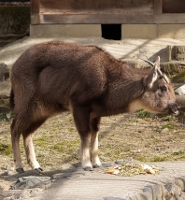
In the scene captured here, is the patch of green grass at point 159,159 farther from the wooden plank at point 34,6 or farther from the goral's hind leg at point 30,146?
the wooden plank at point 34,6

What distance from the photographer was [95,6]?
1504 cm

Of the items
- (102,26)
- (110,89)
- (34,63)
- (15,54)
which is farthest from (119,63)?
(102,26)

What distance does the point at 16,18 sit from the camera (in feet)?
53.9

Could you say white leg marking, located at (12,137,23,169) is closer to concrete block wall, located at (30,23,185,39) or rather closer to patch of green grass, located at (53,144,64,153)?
patch of green grass, located at (53,144,64,153)

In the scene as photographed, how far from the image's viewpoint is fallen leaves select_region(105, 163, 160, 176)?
8180mm

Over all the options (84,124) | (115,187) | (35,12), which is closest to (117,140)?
(84,124)

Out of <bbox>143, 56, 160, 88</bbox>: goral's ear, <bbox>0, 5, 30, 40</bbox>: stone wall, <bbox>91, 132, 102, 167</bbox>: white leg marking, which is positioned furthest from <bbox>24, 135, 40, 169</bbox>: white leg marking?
<bbox>0, 5, 30, 40</bbox>: stone wall

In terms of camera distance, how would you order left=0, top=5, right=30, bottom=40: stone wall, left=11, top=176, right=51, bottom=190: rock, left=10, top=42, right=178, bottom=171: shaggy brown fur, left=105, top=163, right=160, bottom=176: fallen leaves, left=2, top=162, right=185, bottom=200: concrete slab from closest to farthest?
left=2, top=162, right=185, bottom=200: concrete slab
left=11, top=176, right=51, bottom=190: rock
left=105, top=163, right=160, bottom=176: fallen leaves
left=10, top=42, right=178, bottom=171: shaggy brown fur
left=0, top=5, right=30, bottom=40: stone wall

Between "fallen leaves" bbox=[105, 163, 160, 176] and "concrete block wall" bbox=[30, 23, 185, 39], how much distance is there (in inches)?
266

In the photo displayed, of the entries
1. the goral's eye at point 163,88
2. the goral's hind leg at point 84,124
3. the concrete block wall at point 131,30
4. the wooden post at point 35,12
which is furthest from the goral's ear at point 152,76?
the wooden post at point 35,12

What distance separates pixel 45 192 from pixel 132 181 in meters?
0.94

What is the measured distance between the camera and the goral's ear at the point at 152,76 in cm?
908

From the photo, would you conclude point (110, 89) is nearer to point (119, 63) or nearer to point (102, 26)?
point (119, 63)

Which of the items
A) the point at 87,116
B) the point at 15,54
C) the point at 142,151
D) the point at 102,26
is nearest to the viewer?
the point at 87,116
